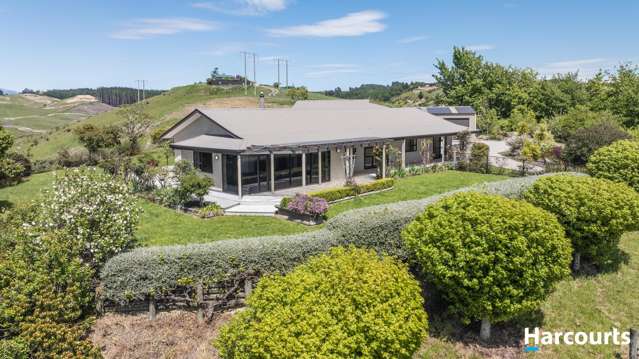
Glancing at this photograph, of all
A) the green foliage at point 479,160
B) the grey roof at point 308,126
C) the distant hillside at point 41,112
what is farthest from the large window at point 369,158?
the distant hillside at point 41,112

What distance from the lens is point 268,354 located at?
5.74 m

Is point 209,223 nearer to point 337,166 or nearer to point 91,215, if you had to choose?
point 91,215

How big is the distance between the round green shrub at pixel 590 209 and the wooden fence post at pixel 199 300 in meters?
9.43

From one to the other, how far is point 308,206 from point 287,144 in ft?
22.5

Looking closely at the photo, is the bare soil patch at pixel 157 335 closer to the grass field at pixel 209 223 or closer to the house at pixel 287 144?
the grass field at pixel 209 223

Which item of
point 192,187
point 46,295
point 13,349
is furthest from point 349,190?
point 13,349

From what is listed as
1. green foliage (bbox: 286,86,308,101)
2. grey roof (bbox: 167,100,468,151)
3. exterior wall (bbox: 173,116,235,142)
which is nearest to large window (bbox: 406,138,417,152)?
Result: grey roof (bbox: 167,100,468,151)

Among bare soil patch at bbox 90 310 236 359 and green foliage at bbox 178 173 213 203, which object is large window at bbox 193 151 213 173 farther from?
bare soil patch at bbox 90 310 236 359

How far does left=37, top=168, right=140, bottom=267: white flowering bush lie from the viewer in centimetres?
989

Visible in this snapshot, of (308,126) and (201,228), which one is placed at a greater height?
(308,126)

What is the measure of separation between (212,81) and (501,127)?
69.3 meters

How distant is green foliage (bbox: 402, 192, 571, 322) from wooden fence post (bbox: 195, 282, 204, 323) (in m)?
5.11

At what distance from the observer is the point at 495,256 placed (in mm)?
8148

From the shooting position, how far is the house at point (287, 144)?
74.0 ft
